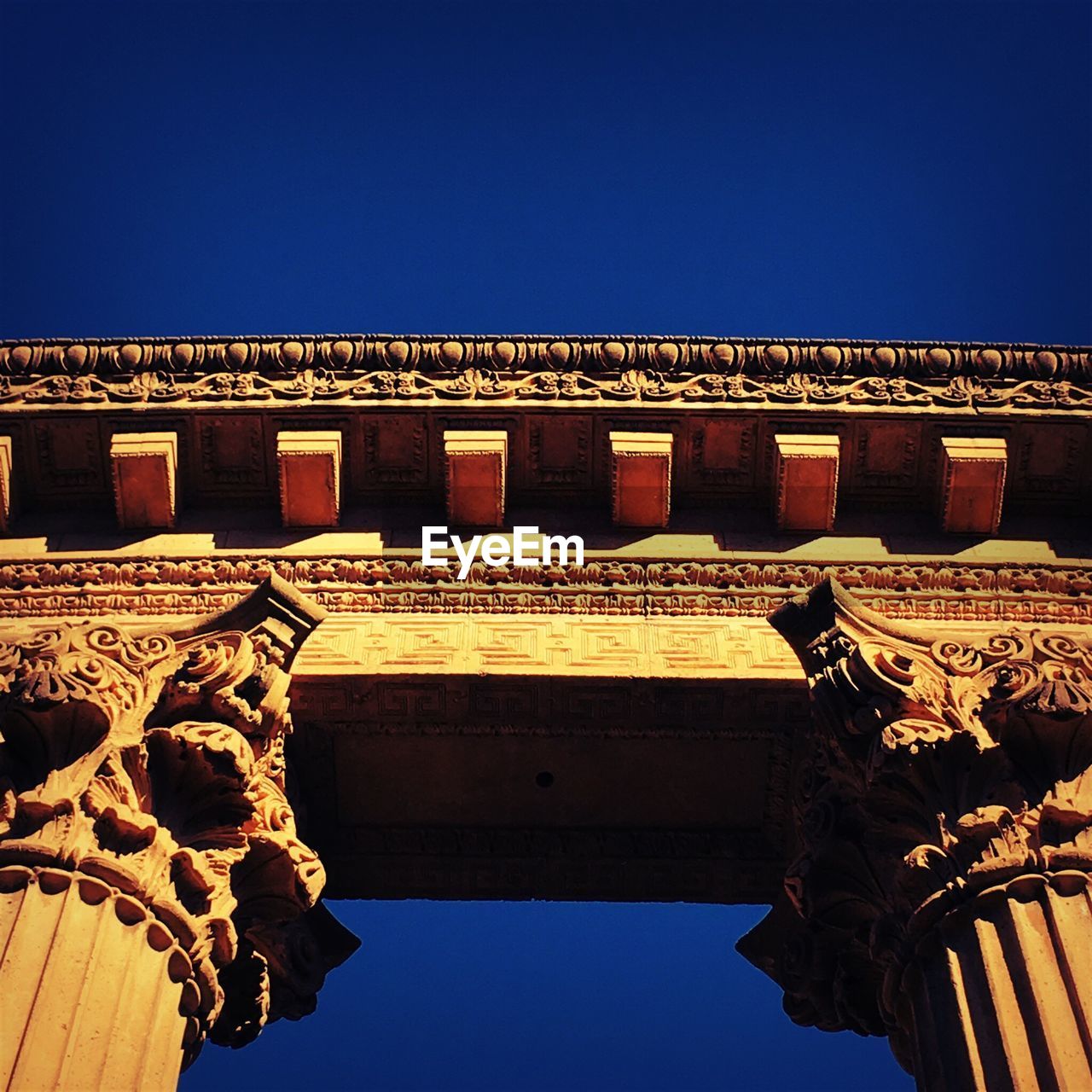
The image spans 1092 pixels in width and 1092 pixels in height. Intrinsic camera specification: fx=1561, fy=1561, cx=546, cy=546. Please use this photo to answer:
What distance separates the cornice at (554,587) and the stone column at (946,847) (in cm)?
87

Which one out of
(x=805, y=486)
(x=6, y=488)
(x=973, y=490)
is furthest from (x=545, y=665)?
(x=6, y=488)

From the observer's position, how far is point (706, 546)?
1225 centimetres

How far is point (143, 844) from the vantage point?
352 inches

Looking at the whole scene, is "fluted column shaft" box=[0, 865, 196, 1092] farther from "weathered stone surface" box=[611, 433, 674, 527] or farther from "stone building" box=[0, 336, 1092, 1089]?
"weathered stone surface" box=[611, 433, 674, 527]

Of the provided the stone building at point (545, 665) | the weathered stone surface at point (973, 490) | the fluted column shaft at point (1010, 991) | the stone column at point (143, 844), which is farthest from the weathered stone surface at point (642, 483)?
the fluted column shaft at point (1010, 991)

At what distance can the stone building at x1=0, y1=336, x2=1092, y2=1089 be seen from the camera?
343 inches

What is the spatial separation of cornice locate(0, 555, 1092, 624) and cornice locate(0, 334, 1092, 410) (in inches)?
59.2

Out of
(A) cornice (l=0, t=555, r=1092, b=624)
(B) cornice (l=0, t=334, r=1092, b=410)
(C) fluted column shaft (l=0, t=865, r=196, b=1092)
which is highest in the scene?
(B) cornice (l=0, t=334, r=1092, b=410)

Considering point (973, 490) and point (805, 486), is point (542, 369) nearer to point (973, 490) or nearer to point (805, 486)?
point (805, 486)

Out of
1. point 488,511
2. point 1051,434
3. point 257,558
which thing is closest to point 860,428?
point 1051,434

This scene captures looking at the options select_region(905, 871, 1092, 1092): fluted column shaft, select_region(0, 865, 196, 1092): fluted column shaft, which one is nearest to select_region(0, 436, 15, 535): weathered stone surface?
select_region(0, 865, 196, 1092): fluted column shaft

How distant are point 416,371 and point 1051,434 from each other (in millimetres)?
5182

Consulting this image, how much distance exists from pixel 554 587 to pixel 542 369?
2125 mm

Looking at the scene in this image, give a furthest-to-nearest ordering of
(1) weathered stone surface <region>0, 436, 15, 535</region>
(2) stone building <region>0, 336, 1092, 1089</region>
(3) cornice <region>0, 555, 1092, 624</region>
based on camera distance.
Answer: (1) weathered stone surface <region>0, 436, 15, 535</region>, (3) cornice <region>0, 555, 1092, 624</region>, (2) stone building <region>0, 336, 1092, 1089</region>
